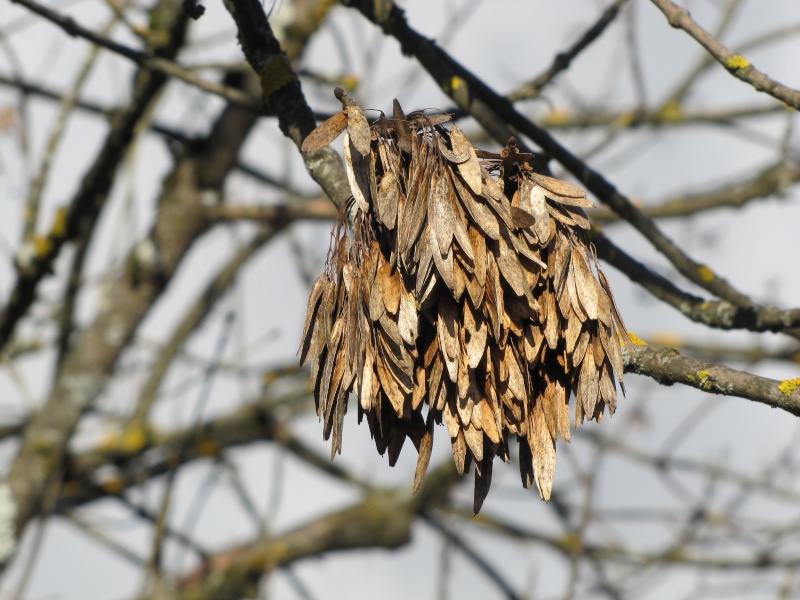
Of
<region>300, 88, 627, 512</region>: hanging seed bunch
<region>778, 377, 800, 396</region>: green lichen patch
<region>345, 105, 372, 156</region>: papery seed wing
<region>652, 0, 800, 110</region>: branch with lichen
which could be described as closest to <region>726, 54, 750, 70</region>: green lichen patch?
<region>652, 0, 800, 110</region>: branch with lichen

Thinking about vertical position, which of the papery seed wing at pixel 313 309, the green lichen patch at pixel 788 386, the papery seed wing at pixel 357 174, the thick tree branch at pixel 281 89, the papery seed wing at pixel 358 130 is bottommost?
the green lichen patch at pixel 788 386

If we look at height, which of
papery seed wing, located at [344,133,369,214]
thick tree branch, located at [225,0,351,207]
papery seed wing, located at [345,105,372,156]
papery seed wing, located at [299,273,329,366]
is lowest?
papery seed wing, located at [299,273,329,366]

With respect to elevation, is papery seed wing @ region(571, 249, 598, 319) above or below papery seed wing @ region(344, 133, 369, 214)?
below

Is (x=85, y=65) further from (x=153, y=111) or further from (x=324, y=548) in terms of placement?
(x=324, y=548)

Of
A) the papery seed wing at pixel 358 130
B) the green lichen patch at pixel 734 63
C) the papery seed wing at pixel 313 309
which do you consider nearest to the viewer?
the papery seed wing at pixel 358 130

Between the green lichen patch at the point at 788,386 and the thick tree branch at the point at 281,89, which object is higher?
the thick tree branch at the point at 281,89

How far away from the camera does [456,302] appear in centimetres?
138

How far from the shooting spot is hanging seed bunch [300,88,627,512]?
137cm

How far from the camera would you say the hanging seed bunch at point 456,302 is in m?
1.37

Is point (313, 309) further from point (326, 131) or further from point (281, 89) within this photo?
point (281, 89)

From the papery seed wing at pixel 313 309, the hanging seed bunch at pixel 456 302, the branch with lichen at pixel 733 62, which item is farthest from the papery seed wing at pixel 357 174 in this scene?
the branch with lichen at pixel 733 62

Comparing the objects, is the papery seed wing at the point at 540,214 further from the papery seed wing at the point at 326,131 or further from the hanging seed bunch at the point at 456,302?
the papery seed wing at the point at 326,131

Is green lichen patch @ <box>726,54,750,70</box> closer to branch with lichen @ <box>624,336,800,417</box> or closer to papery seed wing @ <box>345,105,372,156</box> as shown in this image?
branch with lichen @ <box>624,336,800,417</box>

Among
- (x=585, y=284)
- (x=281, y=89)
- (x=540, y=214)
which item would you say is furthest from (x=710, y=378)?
(x=281, y=89)
